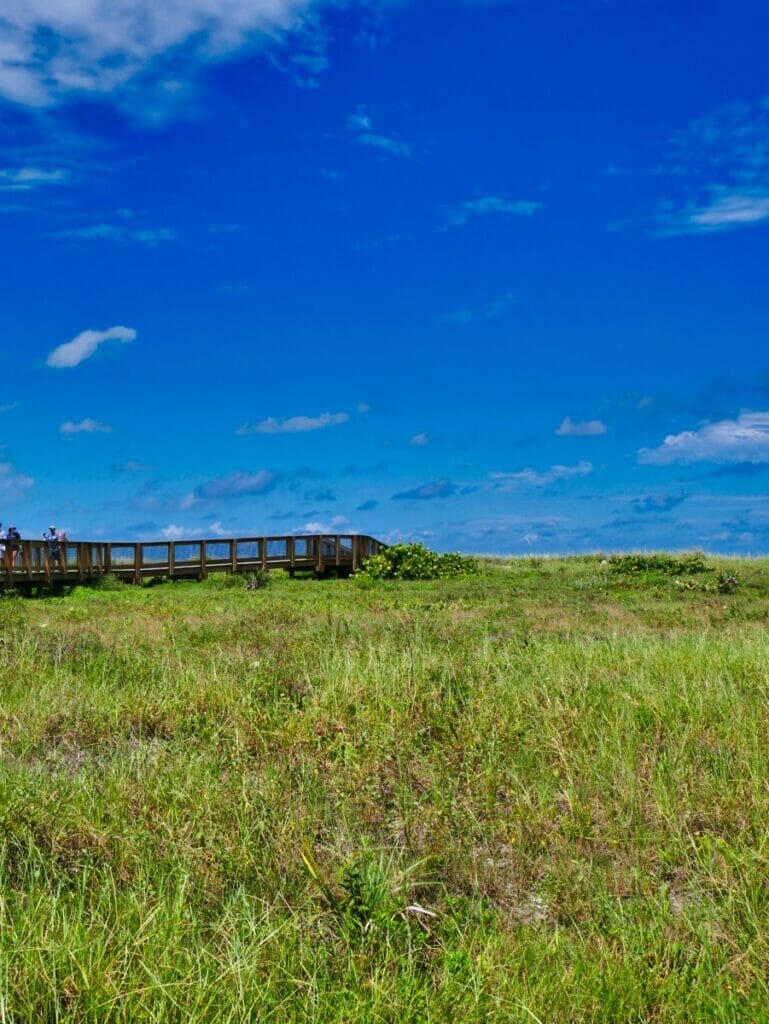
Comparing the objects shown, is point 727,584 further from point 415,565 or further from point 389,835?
point 389,835

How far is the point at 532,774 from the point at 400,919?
2353mm

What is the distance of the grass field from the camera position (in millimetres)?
3656

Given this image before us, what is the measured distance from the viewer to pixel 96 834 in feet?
17.3

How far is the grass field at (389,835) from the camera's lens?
366 centimetres

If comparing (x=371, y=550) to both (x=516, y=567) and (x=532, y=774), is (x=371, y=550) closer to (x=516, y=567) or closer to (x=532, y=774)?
(x=516, y=567)

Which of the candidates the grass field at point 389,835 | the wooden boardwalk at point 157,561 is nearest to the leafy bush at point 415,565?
the wooden boardwalk at point 157,561

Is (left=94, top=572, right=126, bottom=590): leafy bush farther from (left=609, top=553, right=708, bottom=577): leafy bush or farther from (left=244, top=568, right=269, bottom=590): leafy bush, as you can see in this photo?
(left=609, top=553, right=708, bottom=577): leafy bush

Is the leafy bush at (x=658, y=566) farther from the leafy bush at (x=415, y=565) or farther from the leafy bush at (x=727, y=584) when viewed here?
the leafy bush at (x=415, y=565)

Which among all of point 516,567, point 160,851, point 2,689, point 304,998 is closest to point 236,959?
point 304,998

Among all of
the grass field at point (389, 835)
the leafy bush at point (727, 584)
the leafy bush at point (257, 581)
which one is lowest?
the grass field at point (389, 835)

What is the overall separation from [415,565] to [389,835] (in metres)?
29.0

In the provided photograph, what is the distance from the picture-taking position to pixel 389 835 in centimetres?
574

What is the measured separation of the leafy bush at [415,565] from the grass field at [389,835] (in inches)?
888

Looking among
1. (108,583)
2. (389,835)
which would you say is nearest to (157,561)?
(108,583)
